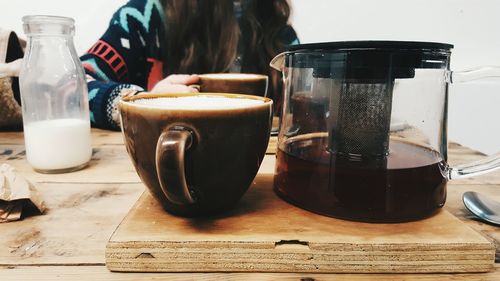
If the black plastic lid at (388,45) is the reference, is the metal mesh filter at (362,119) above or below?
below

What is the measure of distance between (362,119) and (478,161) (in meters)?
0.11

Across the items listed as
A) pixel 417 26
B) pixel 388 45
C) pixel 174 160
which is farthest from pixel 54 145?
pixel 417 26

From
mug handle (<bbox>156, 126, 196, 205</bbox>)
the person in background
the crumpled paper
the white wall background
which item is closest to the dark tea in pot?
mug handle (<bbox>156, 126, 196, 205</bbox>)

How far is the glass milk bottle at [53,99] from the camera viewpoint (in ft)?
1.65

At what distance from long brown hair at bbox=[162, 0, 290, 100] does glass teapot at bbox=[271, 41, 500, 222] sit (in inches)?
29.8

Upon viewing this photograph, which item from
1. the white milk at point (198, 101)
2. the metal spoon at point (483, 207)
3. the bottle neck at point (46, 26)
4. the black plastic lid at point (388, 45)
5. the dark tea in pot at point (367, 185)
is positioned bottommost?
the metal spoon at point (483, 207)

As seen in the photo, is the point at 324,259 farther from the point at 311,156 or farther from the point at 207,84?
the point at 207,84

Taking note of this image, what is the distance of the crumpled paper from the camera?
0.36m

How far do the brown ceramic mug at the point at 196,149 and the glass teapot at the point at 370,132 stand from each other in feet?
0.20

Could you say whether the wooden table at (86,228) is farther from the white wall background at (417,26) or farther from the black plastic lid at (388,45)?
the white wall background at (417,26)

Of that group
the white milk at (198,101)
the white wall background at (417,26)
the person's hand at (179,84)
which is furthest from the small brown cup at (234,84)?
the white wall background at (417,26)

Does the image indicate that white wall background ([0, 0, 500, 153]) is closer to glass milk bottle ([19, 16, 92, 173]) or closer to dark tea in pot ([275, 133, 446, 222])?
glass milk bottle ([19, 16, 92, 173])

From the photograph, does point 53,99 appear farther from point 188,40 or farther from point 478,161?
point 188,40

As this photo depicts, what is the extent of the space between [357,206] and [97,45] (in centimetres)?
110
